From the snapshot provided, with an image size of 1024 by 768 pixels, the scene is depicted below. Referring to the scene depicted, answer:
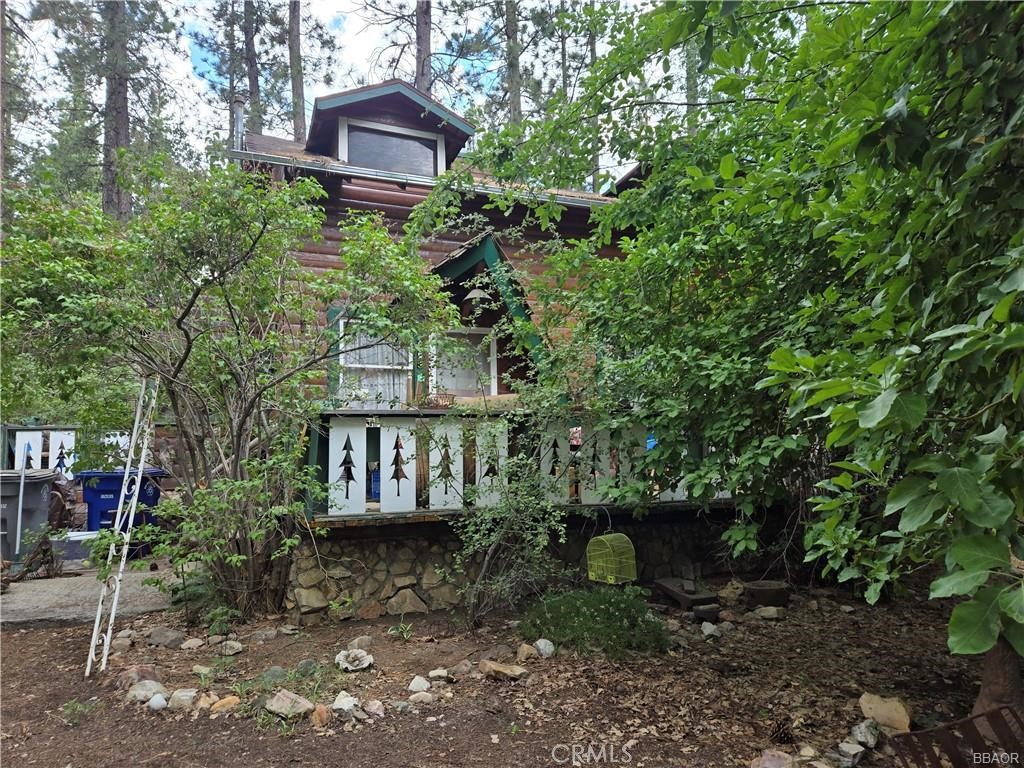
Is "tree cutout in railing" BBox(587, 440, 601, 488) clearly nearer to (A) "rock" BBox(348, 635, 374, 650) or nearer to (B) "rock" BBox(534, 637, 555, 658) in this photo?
(B) "rock" BBox(534, 637, 555, 658)

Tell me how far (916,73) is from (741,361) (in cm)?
172

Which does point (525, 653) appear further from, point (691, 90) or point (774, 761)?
point (691, 90)

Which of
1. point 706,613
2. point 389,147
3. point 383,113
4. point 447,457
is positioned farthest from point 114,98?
point 706,613

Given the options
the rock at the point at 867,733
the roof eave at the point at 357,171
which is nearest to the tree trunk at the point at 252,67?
the roof eave at the point at 357,171

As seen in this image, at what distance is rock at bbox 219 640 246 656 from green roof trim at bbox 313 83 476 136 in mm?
6638

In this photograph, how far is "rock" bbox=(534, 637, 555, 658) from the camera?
11.2 feet

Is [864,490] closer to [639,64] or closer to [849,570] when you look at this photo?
[849,570]

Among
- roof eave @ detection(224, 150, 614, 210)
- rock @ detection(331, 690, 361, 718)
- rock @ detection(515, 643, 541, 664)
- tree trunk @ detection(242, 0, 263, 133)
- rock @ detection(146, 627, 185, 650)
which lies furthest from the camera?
tree trunk @ detection(242, 0, 263, 133)

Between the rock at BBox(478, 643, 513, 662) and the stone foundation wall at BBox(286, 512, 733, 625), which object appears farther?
the stone foundation wall at BBox(286, 512, 733, 625)

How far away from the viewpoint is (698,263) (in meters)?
3.53

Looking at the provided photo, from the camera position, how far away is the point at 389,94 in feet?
26.6

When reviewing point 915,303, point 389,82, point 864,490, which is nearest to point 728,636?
point 864,490

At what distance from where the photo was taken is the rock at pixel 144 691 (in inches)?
114

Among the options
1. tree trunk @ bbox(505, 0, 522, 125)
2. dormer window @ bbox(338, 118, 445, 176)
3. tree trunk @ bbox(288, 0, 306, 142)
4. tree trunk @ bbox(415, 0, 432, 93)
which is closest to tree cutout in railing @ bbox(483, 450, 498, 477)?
dormer window @ bbox(338, 118, 445, 176)
